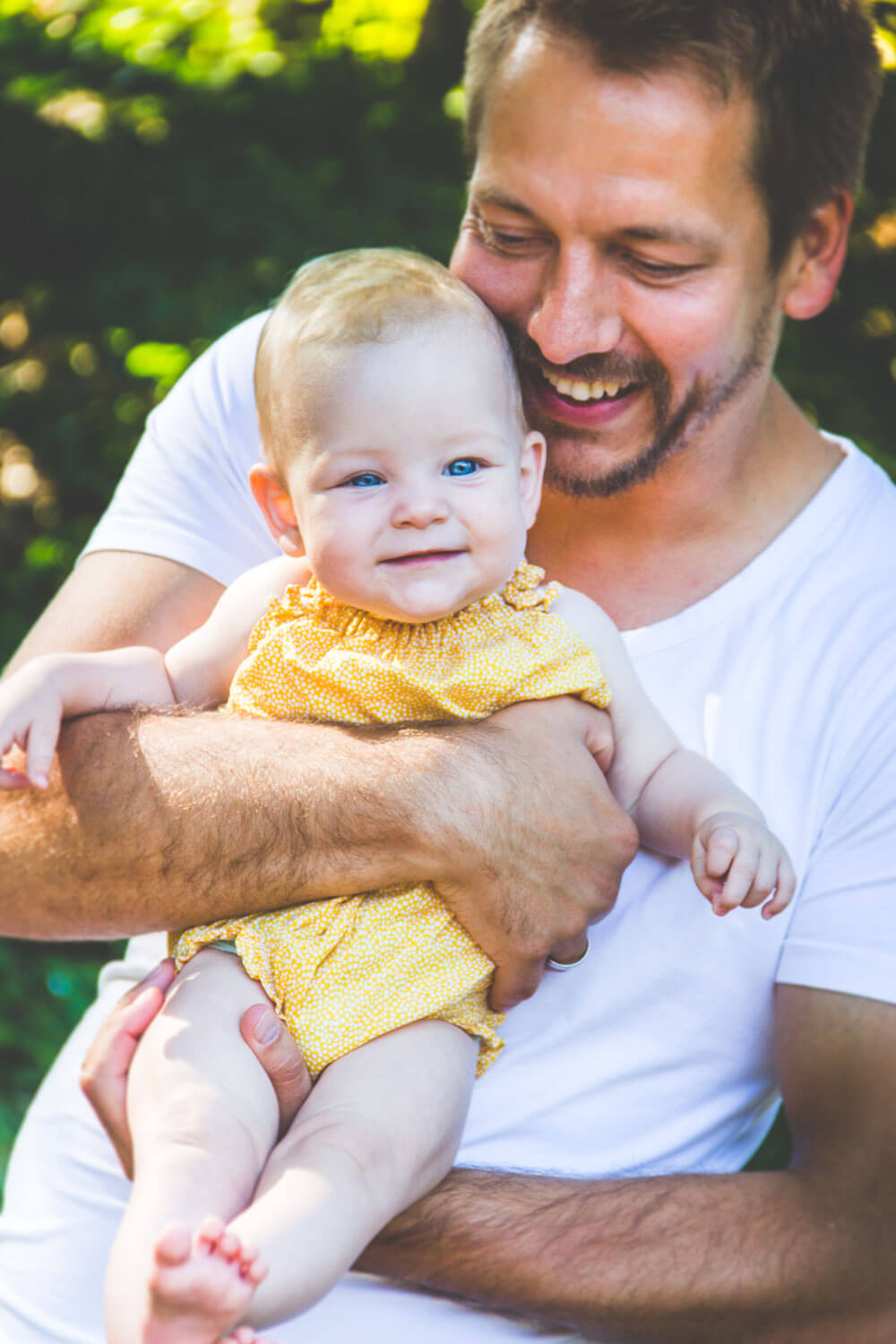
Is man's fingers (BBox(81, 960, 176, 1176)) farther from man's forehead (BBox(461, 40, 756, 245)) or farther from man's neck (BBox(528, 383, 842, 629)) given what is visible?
man's forehead (BBox(461, 40, 756, 245))

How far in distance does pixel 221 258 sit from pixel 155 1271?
10.9 feet

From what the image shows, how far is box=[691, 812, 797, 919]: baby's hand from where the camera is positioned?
1910mm

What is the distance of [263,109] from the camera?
4207mm

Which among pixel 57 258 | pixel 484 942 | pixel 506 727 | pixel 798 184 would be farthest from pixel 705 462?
pixel 57 258

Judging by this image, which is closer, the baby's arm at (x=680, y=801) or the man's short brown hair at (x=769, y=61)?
the baby's arm at (x=680, y=801)

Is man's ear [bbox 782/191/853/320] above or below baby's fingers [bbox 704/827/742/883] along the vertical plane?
above

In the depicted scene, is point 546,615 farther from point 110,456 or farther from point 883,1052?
point 110,456

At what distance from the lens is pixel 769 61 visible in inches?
91.1

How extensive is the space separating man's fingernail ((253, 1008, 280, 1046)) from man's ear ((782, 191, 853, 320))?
1.61 metres

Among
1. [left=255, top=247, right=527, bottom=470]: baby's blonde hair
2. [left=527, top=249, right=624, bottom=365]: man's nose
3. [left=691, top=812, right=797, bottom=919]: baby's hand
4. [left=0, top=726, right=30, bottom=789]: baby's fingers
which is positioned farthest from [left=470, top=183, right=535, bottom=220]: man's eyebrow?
[left=0, top=726, right=30, bottom=789]: baby's fingers

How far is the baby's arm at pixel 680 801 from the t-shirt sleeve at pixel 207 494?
0.67 m

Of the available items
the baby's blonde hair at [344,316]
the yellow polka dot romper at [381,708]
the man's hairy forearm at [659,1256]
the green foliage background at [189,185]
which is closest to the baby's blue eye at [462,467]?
the baby's blonde hair at [344,316]

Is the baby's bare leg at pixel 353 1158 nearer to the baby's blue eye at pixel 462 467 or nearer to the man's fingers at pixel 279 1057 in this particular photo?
the man's fingers at pixel 279 1057

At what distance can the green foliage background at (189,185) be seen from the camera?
4023 mm
